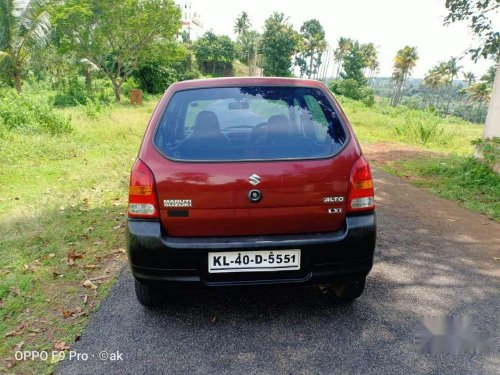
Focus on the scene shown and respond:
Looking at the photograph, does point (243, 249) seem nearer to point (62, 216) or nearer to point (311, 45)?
point (62, 216)

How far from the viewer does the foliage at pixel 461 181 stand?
620 cm

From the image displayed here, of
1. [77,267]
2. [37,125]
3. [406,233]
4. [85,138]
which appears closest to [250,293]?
[77,267]

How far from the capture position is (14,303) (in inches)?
123

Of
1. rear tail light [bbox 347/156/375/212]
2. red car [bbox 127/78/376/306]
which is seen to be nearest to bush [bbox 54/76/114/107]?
red car [bbox 127/78/376/306]

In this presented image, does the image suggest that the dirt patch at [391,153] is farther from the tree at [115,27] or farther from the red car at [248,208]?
the tree at [115,27]

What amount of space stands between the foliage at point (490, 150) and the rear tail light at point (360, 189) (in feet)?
18.6

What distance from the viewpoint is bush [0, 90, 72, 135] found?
1077cm

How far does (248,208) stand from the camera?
2402 millimetres

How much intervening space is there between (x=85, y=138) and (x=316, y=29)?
8085 centimetres

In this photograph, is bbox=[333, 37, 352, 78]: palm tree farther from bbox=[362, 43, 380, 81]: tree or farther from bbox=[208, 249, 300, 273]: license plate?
bbox=[208, 249, 300, 273]: license plate

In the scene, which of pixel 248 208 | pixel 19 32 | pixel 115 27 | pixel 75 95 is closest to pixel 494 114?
pixel 248 208

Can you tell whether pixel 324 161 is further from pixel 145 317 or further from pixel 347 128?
pixel 145 317

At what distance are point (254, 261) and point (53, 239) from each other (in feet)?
9.78

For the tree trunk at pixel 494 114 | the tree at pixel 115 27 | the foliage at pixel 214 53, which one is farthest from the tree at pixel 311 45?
the tree trunk at pixel 494 114
